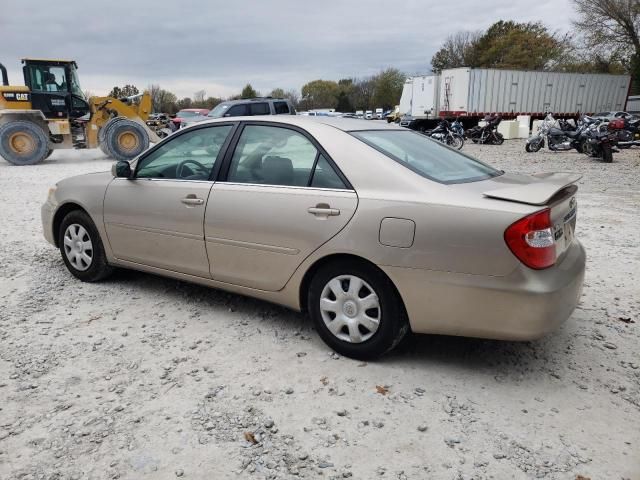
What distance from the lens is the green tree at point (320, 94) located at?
8788 cm

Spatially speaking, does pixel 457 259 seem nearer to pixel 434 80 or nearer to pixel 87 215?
pixel 87 215

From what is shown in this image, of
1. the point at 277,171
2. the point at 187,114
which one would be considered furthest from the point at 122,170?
the point at 187,114

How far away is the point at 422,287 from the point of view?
9.46 feet

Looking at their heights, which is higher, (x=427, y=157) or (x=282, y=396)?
(x=427, y=157)

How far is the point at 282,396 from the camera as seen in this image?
2.89 meters

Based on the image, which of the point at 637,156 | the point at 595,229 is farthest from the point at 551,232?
the point at 637,156

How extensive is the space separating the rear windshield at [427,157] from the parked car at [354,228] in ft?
0.05

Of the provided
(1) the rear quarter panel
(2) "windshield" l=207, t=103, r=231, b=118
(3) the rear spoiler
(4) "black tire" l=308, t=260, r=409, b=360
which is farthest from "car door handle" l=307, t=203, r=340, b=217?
(2) "windshield" l=207, t=103, r=231, b=118

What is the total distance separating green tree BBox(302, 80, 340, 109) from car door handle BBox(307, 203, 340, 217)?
84.5 m

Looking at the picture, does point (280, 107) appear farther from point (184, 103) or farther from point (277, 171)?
point (184, 103)

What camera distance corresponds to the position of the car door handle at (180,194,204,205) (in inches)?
147

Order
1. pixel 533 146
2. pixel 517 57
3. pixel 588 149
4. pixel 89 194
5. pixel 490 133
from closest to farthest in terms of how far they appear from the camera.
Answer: pixel 89 194, pixel 588 149, pixel 533 146, pixel 490 133, pixel 517 57

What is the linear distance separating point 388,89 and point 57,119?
6602cm

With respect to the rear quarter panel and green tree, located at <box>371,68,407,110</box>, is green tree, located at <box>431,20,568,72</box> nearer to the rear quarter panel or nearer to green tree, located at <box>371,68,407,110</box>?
green tree, located at <box>371,68,407,110</box>
